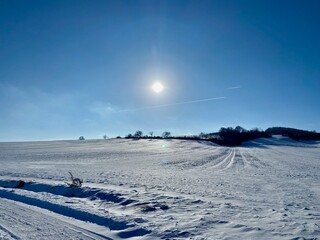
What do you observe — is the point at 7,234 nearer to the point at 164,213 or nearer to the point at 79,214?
the point at 79,214

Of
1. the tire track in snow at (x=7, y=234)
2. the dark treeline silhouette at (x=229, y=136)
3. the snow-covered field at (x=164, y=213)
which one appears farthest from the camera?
the dark treeline silhouette at (x=229, y=136)

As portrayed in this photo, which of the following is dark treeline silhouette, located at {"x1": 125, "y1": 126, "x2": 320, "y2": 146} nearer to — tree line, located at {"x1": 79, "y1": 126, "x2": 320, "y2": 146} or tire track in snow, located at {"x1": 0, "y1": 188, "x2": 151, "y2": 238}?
tree line, located at {"x1": 79, "y1": 126, "x2": 320, "y2": 146}

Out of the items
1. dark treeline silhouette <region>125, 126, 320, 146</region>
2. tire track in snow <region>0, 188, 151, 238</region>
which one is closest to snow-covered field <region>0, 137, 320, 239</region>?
tire track in snow <region>0, 188, 151, 238</region>

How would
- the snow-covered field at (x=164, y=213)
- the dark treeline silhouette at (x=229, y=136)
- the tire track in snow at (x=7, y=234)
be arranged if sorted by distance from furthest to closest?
the dark treeline silhouette at (x=229, y=136), the snow-covered field at (x=164, y=213), the tire track in snow at (x=7, y=234)

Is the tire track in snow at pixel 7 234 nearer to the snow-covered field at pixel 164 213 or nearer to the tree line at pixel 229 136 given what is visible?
the snow-covered field at pixel 164 213

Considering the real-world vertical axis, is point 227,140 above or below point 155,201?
above

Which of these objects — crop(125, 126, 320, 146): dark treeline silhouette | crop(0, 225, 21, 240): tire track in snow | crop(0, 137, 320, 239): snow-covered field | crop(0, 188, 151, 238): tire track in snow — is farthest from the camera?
crop(125, 126, 320, 146): dark treeline silhouette

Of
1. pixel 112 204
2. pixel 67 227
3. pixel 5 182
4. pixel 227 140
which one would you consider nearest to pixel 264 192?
pixel 112 204

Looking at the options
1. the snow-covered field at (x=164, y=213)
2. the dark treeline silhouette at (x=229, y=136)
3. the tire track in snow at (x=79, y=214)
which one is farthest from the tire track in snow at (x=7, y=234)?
the dark treeline silhouette at (x=229, y=136)

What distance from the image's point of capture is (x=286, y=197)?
1152 cm

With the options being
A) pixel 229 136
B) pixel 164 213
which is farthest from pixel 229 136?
pixel 164 213

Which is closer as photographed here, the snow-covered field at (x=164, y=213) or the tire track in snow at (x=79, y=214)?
the snow-covered field at (x=164, y=213)

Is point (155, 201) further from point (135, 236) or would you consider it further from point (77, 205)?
point (135, 236)

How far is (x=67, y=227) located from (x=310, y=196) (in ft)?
30.3
